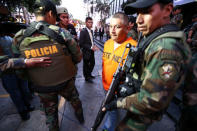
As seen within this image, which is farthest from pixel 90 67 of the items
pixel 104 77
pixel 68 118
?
pixel 104 77

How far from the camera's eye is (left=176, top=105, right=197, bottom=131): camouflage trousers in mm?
902

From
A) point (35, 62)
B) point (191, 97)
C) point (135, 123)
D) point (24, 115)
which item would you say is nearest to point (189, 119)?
point (191, 97)

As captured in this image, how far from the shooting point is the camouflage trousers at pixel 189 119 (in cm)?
90

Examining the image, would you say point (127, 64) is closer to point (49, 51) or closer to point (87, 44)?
point (49, 51)

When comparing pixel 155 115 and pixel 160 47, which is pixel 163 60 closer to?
pixel 160 47

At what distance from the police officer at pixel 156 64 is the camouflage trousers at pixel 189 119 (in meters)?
0.33

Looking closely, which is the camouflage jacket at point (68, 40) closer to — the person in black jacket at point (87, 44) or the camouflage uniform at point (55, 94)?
the camouflage uniform at point (55, 94)

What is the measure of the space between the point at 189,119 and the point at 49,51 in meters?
1.67

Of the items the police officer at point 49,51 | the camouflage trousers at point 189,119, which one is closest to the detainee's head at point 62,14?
the police officer at point 49,51

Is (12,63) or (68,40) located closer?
(12,63)

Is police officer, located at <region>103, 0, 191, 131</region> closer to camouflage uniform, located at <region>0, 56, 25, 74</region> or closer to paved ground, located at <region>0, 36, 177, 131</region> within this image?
camouflage uniform, located at <region>0, 56, 25, 74</region>

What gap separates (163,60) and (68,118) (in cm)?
220

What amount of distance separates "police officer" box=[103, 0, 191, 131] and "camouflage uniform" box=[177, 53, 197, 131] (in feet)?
0.75

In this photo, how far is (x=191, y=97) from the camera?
87 centimetres
